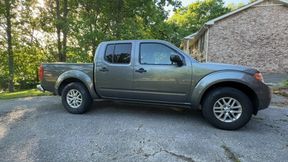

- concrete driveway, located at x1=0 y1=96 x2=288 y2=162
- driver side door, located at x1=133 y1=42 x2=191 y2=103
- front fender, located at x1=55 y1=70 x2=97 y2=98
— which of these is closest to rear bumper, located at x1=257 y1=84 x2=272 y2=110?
concrete driveway, located at x1=0 y1=96 x2=288 y2=162

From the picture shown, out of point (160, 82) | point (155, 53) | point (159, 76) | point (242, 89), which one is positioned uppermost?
point (155, 53)

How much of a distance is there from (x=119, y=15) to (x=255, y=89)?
11.0 metres

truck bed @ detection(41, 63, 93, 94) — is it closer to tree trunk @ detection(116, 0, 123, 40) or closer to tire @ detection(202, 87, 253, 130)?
tire @ detection(202, 87, 253, 130)

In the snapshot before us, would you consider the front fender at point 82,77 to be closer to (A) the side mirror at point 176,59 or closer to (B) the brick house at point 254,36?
(A) the side mirror at point 176,59

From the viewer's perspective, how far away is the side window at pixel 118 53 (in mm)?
5414

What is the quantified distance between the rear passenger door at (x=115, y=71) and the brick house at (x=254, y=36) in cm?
1446

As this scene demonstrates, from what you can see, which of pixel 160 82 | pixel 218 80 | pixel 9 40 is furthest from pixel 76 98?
pixel 9 40

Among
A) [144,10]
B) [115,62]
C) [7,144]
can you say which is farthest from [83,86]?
[144,10]

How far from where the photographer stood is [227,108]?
4645 mm

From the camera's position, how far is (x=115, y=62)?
5488 mm

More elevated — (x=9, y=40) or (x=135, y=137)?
(x=9, y=40)

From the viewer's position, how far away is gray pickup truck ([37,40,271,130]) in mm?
4582

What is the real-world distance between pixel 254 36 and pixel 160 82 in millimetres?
15873

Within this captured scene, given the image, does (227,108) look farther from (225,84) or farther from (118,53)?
(118,53)
